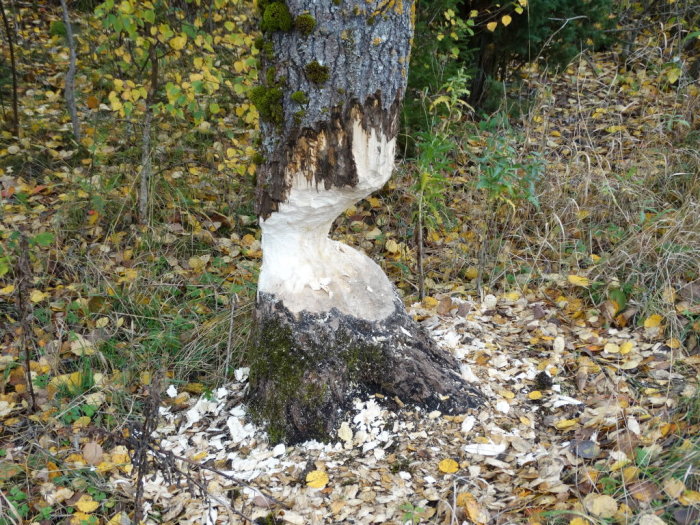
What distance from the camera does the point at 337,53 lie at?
1.97m

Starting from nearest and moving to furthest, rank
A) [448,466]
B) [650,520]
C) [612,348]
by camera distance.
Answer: [650,520] → [448,466] → [612,348]

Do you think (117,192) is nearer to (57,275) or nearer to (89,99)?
(57,275)

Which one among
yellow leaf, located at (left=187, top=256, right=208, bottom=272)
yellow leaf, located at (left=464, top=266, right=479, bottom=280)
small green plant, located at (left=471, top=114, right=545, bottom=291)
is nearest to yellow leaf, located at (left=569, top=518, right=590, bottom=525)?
small green plant, located at (left=471, top=114, right=545, bottom=291)

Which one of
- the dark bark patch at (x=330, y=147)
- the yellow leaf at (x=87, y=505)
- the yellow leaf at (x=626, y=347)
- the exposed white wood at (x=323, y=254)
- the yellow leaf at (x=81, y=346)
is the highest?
the dark bark patch at (x=330, y=147)

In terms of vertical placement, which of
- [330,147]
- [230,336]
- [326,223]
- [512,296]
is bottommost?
[230,336]

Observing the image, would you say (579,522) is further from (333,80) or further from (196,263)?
(196,263)

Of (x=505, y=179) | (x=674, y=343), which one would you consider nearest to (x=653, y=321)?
(x=674, y=343)

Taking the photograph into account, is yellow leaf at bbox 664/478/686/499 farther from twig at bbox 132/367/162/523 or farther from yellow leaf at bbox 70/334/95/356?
yellow leaf at bbox 70/334/95/356

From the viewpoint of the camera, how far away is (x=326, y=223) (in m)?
2.40

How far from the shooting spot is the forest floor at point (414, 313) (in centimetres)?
204

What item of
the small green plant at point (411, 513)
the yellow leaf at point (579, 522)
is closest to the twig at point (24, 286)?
the small green plant at point (411, 513)

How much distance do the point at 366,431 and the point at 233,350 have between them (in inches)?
36.2

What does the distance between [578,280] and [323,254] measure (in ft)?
5.30

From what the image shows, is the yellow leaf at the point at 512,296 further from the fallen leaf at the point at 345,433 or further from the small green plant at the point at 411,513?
the small green plant at the point at 411,513
